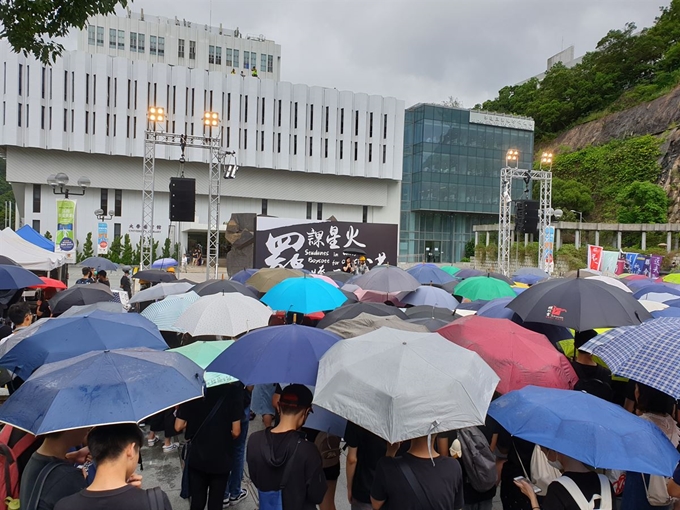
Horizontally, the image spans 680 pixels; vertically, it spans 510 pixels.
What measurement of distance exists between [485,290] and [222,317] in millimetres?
4231

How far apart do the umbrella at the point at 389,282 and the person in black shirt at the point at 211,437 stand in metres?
3.77

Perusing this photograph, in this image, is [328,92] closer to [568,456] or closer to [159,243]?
[159,243]

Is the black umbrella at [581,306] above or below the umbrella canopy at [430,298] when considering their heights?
above

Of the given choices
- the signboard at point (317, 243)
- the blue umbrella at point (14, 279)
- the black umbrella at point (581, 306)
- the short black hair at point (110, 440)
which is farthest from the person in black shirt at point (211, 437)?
the signboard at point (317, 243)

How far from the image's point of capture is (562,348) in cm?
473

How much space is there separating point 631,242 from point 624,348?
3341 centimetres

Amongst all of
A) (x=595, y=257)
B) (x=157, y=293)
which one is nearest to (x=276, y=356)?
(x=157, y=293)

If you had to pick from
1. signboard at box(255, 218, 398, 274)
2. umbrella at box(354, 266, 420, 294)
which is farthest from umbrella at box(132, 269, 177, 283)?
signboard at box(255, 218, 398, 274)

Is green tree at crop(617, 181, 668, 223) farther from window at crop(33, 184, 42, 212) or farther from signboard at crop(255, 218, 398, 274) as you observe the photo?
window at crop(33, 184, 42, 212)

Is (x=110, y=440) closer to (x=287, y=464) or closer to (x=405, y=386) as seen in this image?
(x=287, y=464)

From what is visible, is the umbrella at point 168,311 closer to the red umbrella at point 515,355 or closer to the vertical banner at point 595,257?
the red umbrella at point 515,355

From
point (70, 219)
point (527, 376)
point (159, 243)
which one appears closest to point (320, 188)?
point (159, 243)

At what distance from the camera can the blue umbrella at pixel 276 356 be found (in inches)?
111

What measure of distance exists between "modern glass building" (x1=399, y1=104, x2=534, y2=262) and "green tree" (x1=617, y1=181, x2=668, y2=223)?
36.3 ft
